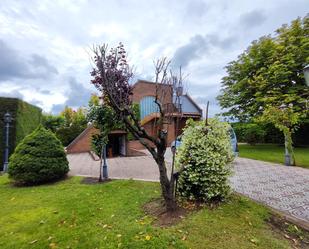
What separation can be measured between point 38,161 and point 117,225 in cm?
474

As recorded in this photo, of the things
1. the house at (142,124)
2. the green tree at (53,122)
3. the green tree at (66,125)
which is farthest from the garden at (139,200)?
the green tree at (53,122)

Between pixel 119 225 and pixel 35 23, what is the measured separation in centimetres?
774

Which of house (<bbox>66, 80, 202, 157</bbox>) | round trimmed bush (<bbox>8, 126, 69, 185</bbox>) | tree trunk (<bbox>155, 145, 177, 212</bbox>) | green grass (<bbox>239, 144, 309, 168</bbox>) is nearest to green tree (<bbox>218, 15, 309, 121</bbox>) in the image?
green grass (<bbox>239, 144, 309, 168</bbox>)

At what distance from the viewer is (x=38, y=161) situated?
264 inches

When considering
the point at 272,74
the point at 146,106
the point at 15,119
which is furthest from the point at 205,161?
the point at 146,106

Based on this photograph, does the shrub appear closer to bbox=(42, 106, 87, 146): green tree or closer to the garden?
the garden

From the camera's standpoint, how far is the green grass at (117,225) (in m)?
3.01

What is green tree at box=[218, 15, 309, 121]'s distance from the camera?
1266 centimetres

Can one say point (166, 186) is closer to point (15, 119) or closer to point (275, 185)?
point (275, 185)

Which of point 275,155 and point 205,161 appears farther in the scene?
point 275,155

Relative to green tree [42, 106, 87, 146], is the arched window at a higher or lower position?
higher

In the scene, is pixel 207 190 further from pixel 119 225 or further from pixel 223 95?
pixel 223 95

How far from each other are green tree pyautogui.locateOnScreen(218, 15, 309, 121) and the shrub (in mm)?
8940

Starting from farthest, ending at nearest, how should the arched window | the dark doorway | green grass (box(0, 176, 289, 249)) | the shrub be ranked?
the arched window < the dark doorway < the shrub < green grass (box(0, 176, 289, 249))
